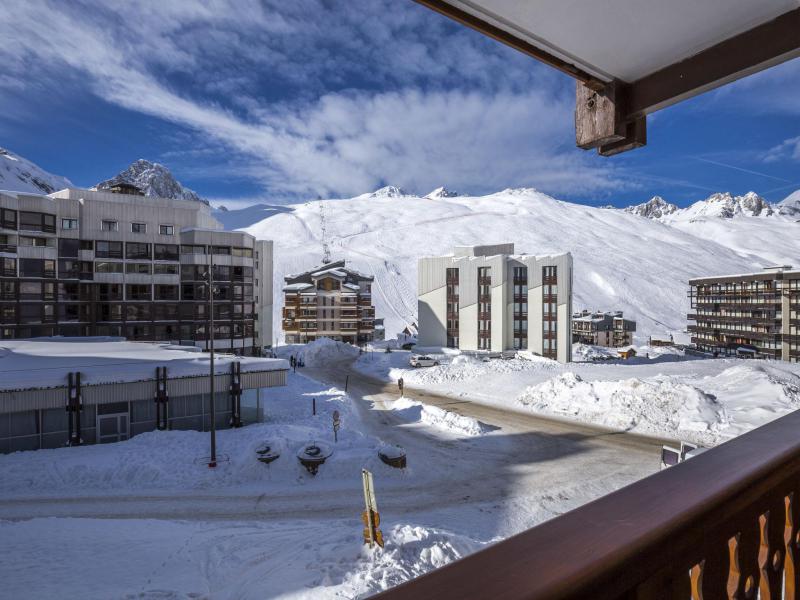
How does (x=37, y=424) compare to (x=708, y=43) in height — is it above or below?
below

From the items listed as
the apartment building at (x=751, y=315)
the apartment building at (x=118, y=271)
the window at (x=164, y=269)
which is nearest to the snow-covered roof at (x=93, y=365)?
the apartment building at (x=118, y=271)

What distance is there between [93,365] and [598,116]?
25.9m

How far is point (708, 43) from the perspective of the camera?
11.6 feet

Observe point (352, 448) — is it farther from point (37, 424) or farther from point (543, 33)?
point (543, 33)

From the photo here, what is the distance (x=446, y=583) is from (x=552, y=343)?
185ft

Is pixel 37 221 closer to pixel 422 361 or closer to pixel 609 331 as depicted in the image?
pixel 422 361

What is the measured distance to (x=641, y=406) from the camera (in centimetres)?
2784

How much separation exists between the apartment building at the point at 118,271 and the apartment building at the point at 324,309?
18.1 metres

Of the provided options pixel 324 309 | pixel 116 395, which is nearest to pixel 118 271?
pixel 324 309

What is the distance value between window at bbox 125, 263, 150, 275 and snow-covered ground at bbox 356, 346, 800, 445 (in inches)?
1105

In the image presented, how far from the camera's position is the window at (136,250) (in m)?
47.7

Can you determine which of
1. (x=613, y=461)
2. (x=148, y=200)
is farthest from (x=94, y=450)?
(x=148, y=200)

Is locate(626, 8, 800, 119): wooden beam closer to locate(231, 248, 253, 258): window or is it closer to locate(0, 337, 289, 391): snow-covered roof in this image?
locate(0, 337, 289, 391): snow-covered roof

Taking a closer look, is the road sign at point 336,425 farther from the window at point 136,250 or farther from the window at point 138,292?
the window at point 136,250
